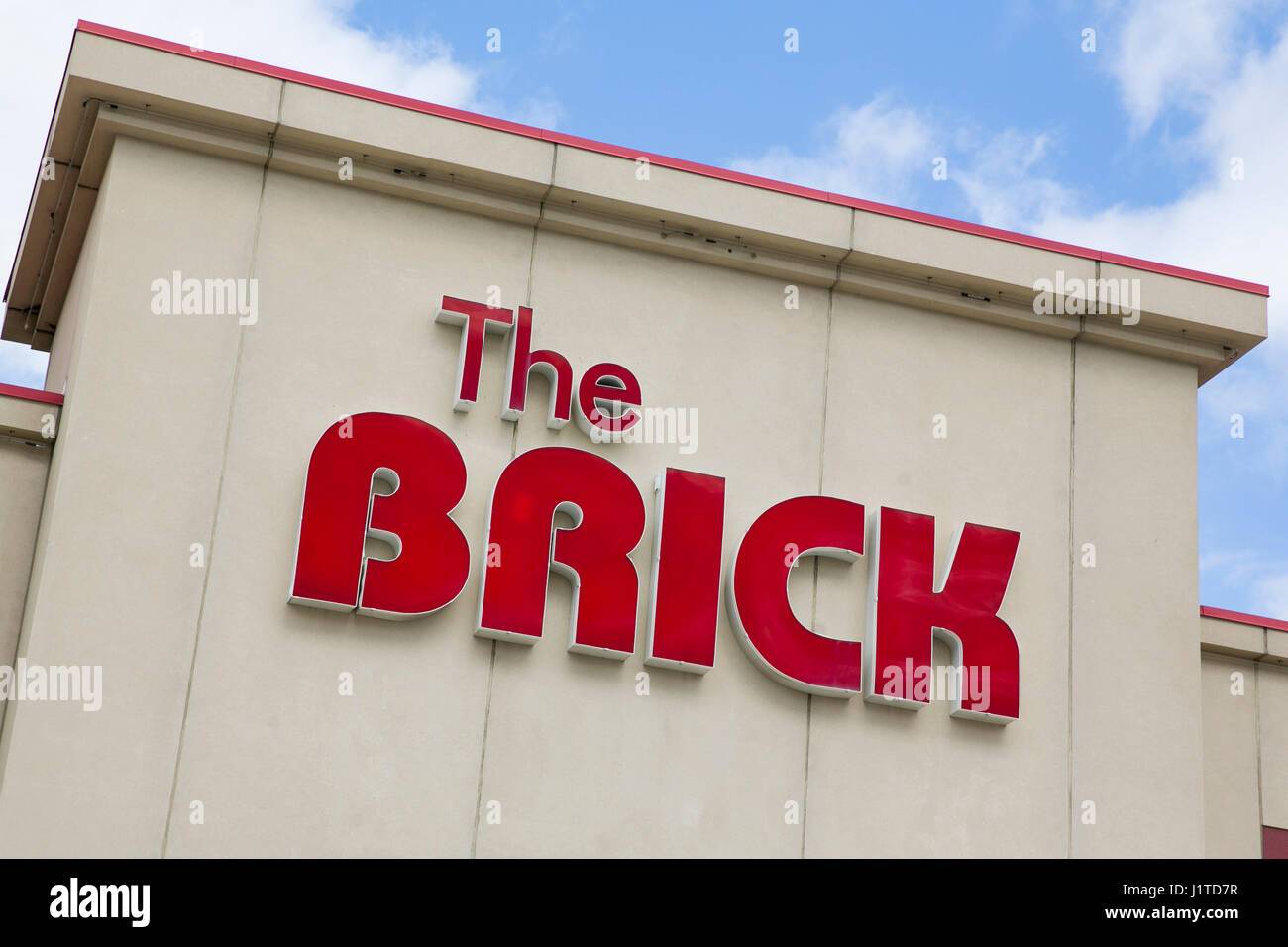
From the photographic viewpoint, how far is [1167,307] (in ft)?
52.3

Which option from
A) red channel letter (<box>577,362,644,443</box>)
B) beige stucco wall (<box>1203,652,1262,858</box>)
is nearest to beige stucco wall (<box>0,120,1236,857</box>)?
red channel letter (<box>577,362,644,443</box>)

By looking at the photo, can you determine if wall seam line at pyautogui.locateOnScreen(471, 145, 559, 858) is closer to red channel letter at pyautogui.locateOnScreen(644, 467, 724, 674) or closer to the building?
the building

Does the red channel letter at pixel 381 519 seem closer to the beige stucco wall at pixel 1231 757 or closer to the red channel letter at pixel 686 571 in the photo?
the red channel letter at pixel 686 571

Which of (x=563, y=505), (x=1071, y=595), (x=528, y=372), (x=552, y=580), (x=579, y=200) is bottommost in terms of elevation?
(x=552, y=580)

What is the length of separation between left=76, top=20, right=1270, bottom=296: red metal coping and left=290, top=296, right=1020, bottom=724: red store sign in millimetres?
1708

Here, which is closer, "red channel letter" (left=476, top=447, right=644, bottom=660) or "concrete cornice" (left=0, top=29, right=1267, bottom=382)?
"red channel letter" (left=476, top=447, right=644, bottom=660)

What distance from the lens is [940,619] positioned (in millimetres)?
14570

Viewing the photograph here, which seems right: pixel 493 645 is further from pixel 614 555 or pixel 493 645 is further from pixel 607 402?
pixel 607 402

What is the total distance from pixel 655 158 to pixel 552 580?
4.08 meters

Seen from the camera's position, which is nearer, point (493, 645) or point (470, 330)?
point (493, 645)

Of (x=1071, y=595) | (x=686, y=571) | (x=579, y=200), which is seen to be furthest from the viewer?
(x=1071, y=595)

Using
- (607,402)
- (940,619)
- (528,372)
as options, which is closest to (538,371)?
(528,372)

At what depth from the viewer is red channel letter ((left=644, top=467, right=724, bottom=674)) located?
542 inches
